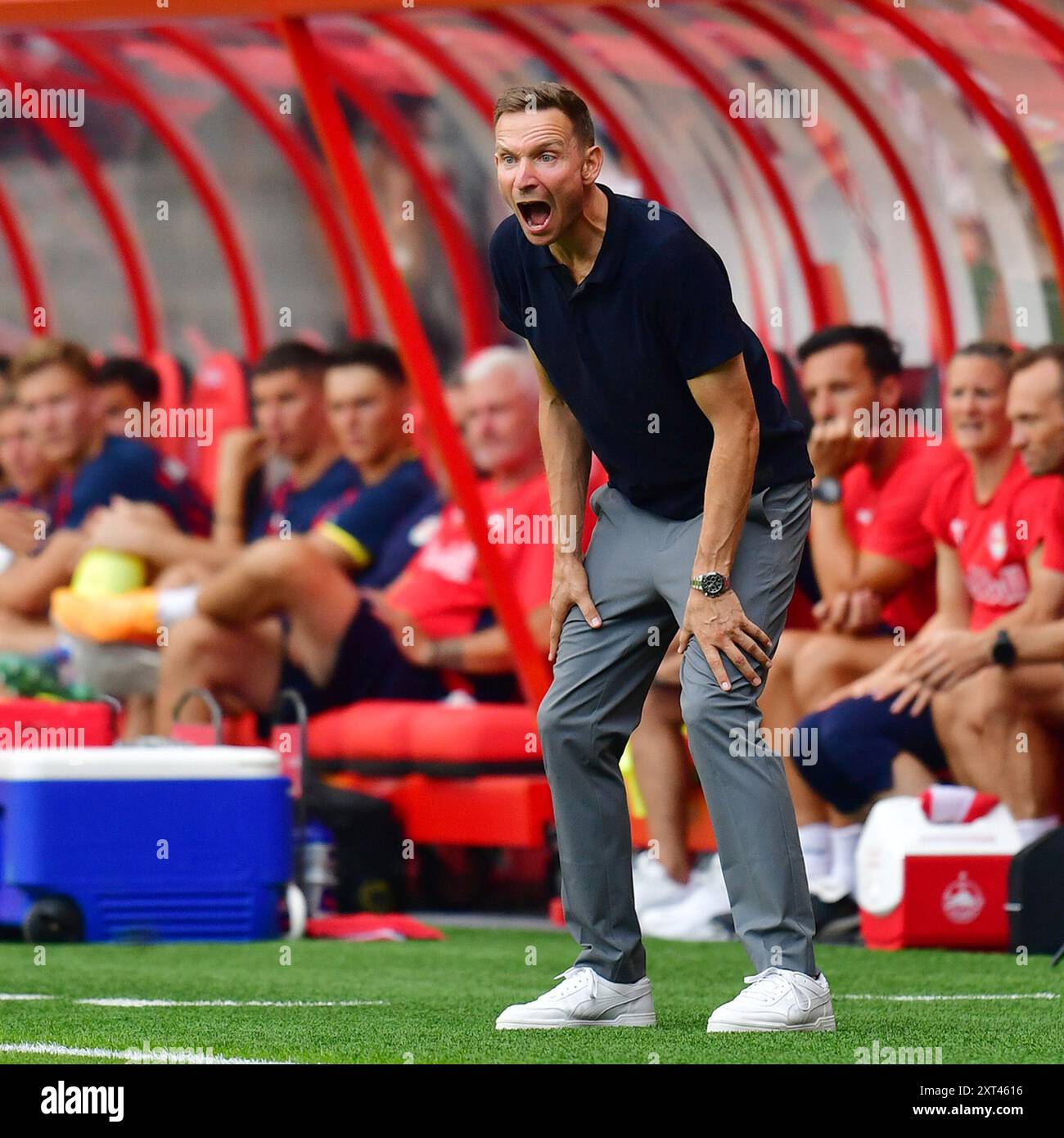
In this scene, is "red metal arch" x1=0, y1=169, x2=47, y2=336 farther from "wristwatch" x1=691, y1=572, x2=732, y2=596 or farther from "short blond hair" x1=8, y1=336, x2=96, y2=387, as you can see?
"wristwatch" x1=691, y1=572, x2=732, y2=596

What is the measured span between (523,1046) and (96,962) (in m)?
2.33

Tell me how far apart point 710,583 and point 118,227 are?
7.41m

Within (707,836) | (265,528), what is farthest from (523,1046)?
(265,528)

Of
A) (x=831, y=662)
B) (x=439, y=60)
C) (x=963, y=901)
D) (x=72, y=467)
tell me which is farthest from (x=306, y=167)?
(x=963, y=901)

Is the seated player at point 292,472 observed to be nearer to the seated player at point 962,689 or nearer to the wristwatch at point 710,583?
the seated player at point 962,689

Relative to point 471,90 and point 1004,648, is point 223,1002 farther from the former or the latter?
point 471,90

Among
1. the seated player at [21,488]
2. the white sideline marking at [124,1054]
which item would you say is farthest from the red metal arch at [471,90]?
the white sideline marking at [124,1054]

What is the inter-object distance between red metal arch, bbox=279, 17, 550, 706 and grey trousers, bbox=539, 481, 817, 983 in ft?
10.8

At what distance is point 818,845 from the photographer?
717 centimetres

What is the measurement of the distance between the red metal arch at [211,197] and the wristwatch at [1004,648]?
4527 mm

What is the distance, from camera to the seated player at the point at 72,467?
971 cm

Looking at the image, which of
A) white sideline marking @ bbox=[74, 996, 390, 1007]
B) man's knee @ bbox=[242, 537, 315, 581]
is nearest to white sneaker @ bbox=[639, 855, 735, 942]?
man's knee @ bbox=[242, 537, 315, 581]

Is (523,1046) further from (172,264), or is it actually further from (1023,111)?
(172,264)

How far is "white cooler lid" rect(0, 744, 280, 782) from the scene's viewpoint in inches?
264
